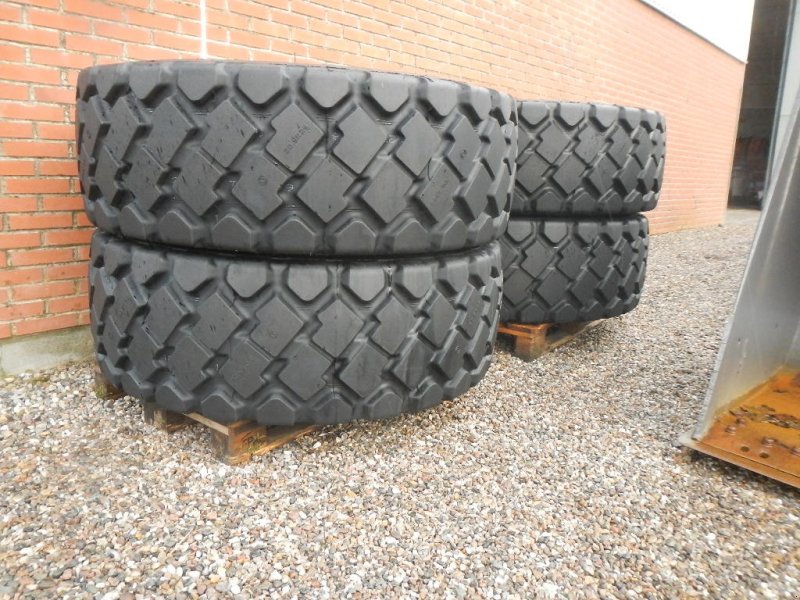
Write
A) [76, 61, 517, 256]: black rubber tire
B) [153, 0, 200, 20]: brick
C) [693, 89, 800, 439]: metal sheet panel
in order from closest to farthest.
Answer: [76, 61, 517, 256]: black rubber tire < [693, 89, 800, 439]: metal sheet panel < [153, 0, 200, 20]: brick

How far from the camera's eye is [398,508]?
5.49ft

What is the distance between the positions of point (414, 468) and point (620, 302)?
1782 mm

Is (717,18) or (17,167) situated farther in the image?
(717,18)

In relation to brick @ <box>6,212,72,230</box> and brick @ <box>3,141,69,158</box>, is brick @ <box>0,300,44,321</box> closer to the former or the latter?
brick @ <box>6,212,72,230</box>

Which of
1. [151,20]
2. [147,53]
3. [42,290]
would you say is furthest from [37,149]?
[151,20]

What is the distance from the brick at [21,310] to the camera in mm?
2393

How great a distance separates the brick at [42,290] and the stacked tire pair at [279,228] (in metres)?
0.73

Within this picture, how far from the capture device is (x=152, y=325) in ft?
5.91

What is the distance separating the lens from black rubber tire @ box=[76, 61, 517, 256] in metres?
1.61

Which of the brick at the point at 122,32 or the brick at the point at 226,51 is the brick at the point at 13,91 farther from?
the brick at the point at 226,51

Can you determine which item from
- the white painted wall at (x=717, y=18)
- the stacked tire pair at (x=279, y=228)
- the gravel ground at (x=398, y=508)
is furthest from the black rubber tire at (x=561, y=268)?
the white painted wall at (x=717, y=18)

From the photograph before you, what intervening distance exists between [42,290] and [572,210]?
2434mm

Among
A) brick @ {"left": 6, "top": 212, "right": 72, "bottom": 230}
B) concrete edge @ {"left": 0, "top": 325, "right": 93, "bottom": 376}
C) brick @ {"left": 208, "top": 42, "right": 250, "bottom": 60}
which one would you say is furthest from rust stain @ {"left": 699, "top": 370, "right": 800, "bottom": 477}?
brick @ {"left": 208, "top": 42, "right": 250, "bottom": 60}

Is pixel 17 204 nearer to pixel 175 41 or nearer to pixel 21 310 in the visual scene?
pixel 21 310
